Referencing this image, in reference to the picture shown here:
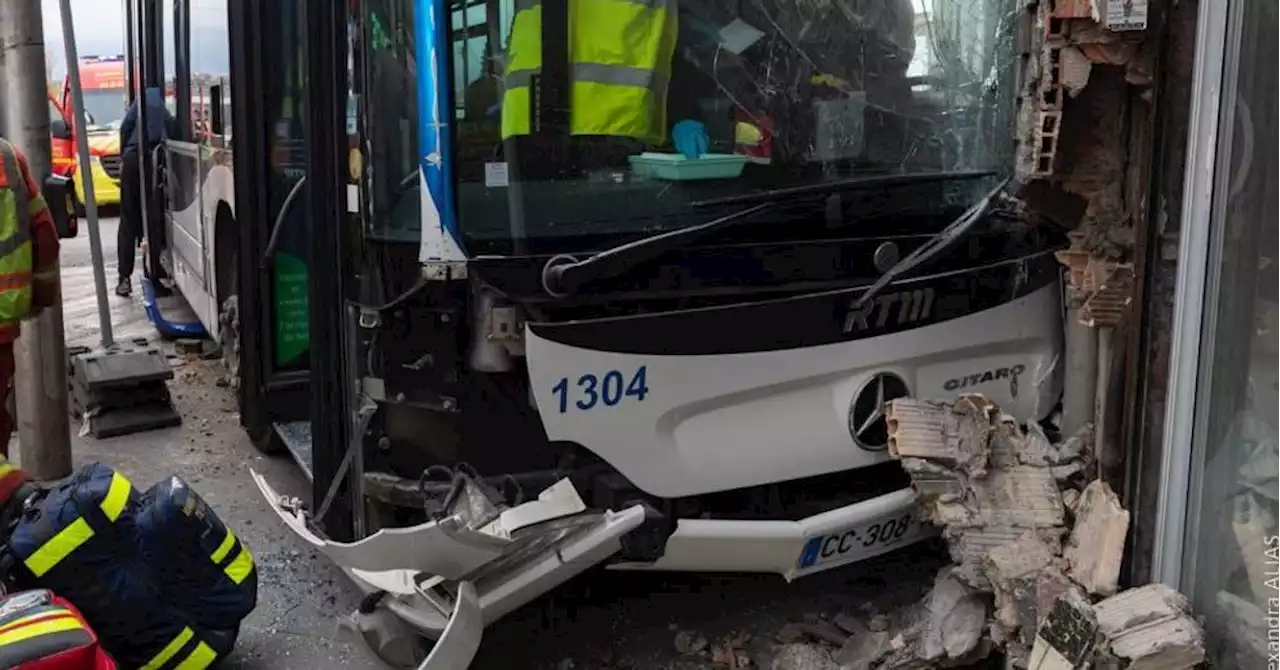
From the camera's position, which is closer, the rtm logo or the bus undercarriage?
the bus undercarriage

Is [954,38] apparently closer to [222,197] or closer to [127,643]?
[127,643]

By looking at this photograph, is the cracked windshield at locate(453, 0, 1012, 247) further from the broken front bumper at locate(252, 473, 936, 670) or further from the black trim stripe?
the broken front bumper at locate(252, 473, 936, 670)

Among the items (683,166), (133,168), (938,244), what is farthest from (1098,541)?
(133,168)

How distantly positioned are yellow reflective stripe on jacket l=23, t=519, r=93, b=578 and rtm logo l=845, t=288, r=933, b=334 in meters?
2.16

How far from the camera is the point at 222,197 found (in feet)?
17.7

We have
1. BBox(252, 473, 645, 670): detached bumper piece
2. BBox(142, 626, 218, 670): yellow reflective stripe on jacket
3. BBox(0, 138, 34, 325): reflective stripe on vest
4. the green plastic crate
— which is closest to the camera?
BBox(252, 473, 645, 670): detached bumper piece

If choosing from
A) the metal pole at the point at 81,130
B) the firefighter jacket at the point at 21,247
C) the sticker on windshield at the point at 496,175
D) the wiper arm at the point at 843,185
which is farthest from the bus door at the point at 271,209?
the wiper arm at the point at 843,185

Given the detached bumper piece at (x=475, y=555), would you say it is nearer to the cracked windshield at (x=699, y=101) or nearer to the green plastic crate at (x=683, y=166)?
the cracked windshield at (x=699, y=101)

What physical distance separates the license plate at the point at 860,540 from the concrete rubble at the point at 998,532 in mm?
188

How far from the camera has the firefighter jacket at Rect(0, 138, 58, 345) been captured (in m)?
4.25

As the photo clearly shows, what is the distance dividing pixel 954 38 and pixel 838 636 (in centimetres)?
171

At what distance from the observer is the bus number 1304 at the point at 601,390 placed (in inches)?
109

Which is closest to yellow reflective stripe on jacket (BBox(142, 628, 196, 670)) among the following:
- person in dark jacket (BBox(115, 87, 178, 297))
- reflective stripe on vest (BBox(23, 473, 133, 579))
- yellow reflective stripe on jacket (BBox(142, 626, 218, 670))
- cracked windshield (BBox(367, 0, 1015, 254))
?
yellow reflective stripe on jacket (BBox(142, 626, 218, 670))

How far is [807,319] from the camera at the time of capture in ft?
9.95
